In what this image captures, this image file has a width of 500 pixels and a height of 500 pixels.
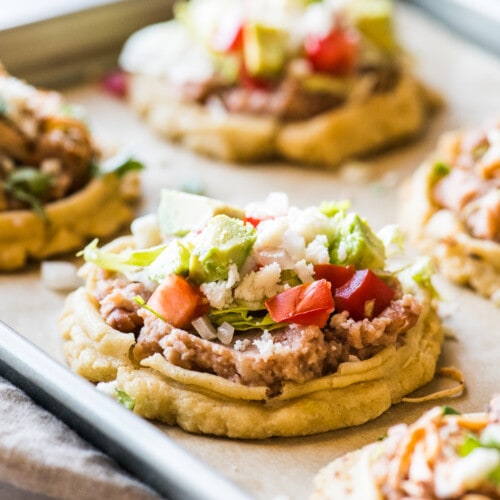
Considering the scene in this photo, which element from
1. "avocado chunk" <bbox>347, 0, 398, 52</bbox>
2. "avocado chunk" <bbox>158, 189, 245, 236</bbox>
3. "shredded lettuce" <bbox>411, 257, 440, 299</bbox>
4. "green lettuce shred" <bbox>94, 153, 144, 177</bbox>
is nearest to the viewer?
"avocado chunk" <bbox>158, 189, 245, 236</bbox>

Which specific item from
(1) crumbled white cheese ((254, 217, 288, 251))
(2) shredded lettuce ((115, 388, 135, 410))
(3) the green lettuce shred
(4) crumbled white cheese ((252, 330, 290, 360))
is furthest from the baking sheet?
(1) crumbled white cheese ((254, 217, 288, 251))

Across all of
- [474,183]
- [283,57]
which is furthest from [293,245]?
[283,57]

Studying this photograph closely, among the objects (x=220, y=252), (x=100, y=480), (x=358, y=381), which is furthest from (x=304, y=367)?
(x=100, y=480)

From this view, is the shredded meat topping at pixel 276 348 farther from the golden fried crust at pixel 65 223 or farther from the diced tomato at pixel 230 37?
the diced tomato at pixel 230 37

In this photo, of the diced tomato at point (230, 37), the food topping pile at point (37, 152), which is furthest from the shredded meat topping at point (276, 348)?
the diced tomato at point (230, 37)

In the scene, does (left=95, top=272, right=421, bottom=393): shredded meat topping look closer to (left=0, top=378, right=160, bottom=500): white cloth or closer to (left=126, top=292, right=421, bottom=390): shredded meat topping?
(left=126, top=292, right=421, bottom=390): shredded meat topping

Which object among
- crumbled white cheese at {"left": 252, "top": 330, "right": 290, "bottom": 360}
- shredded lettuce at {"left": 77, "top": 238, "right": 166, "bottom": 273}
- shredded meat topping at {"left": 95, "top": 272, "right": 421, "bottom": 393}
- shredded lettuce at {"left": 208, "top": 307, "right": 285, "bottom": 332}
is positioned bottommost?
shredded meat topping at {"left": 95, "top": 272, "right": 421, "bottom": 393}

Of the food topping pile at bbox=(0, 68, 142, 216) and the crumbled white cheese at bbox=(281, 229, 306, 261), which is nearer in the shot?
the crumbled white cheese at bbox=(281, 229, 306, 261)
